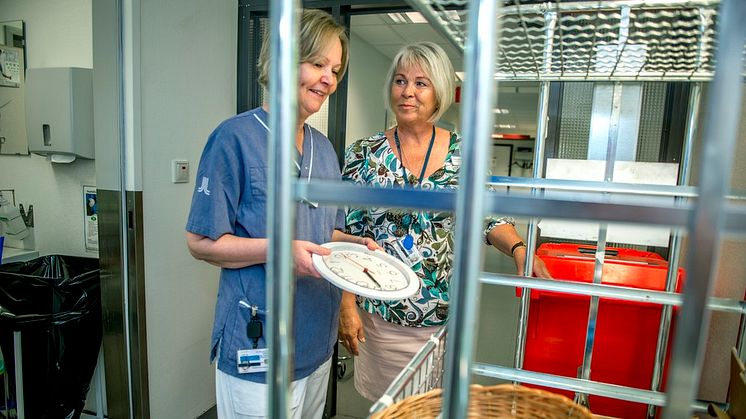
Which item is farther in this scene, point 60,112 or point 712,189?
point 60,112

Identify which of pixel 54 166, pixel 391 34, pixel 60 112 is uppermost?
pixel 391 34

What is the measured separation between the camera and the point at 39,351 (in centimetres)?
177

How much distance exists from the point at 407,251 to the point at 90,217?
68.9 inches

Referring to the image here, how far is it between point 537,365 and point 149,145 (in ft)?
5.74

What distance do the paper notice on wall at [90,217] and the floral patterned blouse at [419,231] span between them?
5.06ft

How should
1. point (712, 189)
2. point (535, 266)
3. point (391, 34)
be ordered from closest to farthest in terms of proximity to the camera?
point (712, 189)
point (535, 266)
point (391, 34)

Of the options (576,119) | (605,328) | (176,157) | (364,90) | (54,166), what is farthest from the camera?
(364,90)

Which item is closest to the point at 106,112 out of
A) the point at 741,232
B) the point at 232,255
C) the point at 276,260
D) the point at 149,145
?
the point at 149,145

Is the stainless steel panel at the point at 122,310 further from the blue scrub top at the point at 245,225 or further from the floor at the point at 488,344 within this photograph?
the blue scrub top at the point at 245,225

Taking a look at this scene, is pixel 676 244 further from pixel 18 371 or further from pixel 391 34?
pixel 391 34

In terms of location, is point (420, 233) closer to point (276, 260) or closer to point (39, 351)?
point (276, 260)

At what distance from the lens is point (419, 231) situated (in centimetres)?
134

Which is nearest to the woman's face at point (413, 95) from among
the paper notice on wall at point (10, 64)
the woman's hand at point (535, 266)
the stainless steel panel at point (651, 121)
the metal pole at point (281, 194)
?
the woman's hand at point (535, 266)

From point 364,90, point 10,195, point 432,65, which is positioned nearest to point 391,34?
point 364,90
